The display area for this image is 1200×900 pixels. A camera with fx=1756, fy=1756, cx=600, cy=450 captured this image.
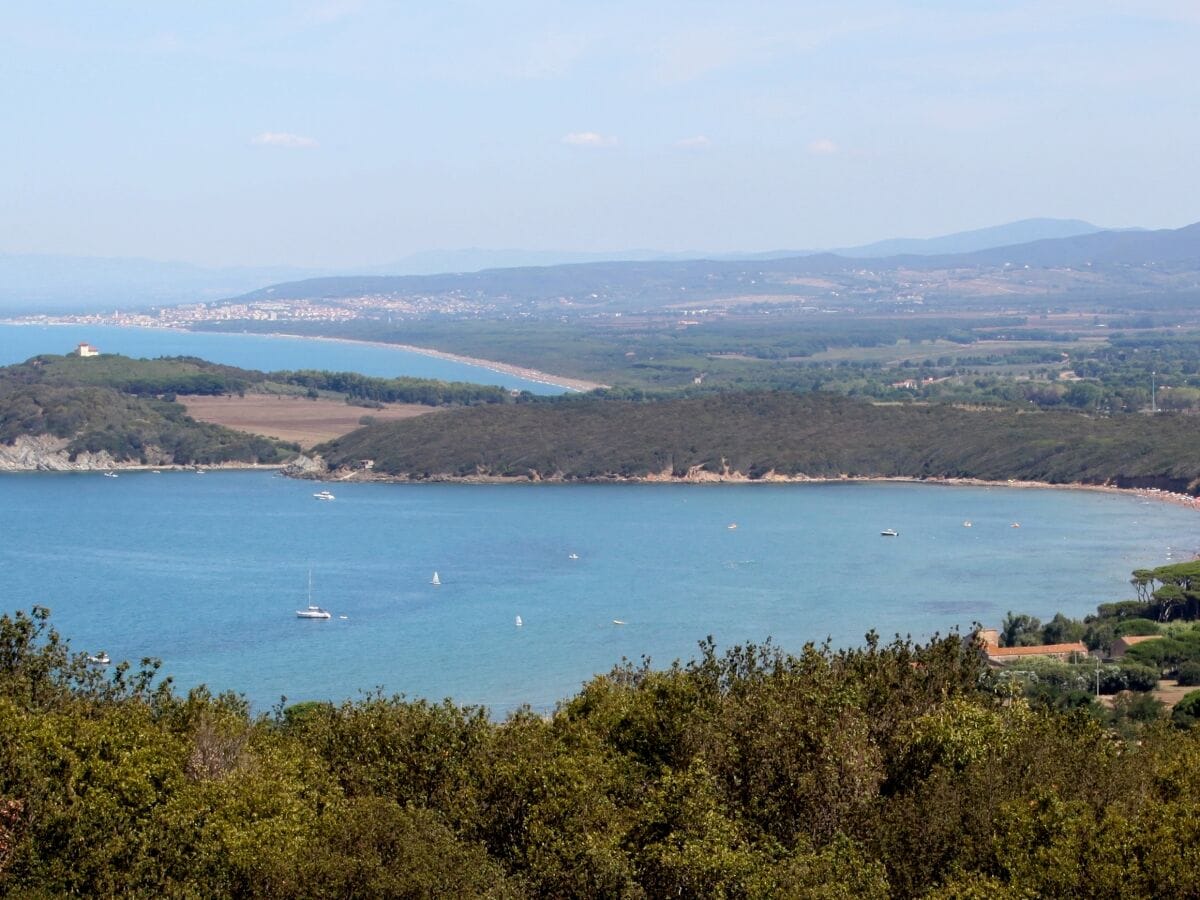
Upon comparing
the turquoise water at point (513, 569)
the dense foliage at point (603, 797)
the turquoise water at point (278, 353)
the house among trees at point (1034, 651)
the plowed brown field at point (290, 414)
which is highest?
the dense foliage at point (603, 797)

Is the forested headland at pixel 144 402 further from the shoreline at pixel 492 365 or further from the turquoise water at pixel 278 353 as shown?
the turquoise water at pixel 278 353

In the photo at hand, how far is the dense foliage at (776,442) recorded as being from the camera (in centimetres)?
8081

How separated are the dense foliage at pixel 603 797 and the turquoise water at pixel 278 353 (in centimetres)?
10322

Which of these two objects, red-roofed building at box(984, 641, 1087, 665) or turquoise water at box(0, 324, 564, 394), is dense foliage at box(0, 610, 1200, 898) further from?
turquoise water at box(0, 324, 564, 394)

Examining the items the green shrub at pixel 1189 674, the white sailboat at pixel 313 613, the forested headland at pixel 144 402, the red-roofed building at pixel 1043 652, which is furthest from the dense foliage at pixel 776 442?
the green shrub at pixel 1189 674

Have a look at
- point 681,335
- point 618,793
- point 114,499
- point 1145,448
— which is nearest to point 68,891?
point 618,793

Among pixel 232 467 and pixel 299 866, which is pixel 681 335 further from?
pixel 299 866

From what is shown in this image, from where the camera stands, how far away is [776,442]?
86438 mm

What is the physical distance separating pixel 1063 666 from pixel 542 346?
124853 millimetres

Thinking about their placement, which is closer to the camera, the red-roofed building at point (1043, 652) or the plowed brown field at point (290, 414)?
the red-roofed building at point (1043, 652)

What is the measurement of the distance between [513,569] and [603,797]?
4187 cm

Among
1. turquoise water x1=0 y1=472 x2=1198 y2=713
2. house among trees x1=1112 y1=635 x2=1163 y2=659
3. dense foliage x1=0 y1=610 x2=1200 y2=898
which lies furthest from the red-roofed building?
dense foliage x1=0 y1=610 x2=1200 y2=898

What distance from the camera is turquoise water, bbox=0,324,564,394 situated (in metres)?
140

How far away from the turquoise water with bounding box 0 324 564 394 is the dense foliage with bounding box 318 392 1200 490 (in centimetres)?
3201
